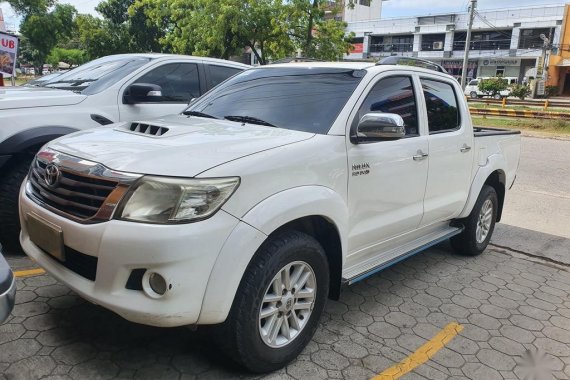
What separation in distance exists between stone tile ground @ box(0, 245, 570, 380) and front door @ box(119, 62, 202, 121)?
6.49ft

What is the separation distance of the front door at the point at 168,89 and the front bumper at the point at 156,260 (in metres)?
2.77

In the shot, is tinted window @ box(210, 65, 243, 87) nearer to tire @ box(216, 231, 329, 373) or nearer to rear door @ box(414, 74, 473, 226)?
rear door @ box(414, 74, 473, 226)

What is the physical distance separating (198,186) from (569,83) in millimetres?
57432

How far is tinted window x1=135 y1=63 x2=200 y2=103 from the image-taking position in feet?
17.7

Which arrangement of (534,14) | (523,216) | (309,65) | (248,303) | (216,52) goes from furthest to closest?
1. (534,14)
2. (216,52)
3. (523,216)
4. (309,65)
5. (248,303)

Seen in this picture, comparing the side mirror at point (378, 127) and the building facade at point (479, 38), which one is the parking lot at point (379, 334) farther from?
the building facade at point (479, 38)

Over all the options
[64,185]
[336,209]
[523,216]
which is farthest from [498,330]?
[523,216]

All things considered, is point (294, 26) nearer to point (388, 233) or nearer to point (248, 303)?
point (388, 233)

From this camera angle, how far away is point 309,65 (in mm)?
3982

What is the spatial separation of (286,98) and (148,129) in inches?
39.6

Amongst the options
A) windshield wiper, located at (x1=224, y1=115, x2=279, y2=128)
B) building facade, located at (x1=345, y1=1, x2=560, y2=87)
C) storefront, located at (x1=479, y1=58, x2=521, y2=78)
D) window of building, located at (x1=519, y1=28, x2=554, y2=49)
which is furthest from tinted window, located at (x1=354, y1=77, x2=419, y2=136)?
storefront, located at (x1=479, y1=58, x2=521, y2=78)

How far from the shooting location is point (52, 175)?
2.76m

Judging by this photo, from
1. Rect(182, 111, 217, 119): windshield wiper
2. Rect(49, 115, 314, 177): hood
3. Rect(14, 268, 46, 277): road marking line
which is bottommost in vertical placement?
Rect(14, 268, 46, 277): road marking line

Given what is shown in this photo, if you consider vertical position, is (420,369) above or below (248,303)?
below
